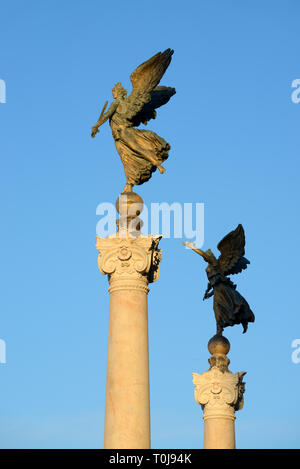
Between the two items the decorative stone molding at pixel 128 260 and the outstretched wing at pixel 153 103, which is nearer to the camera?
the decorative stone molding at pixel 128 260

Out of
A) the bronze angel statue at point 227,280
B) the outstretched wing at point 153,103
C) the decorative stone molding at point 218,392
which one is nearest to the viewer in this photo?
the outstretched wing at point 153,103

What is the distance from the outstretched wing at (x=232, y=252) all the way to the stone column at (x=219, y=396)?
3.02 m

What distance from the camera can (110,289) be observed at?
24.8 m

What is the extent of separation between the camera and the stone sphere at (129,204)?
2531 centimetres

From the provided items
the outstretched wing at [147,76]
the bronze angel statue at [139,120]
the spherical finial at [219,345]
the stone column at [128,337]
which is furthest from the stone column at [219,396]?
the outstretched wing at [147,76]

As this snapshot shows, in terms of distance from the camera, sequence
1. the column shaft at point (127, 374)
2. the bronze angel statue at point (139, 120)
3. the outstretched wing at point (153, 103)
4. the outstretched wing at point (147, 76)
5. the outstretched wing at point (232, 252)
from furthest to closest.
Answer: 1. the outstretched wing at point (232, 252)
2. the outstretched wing at point (153, 103)
3. the outstretched wing at point (147, 76)
4. the bronze angel statue at point (139, 120)
5. the column shaft at point (127, 374)

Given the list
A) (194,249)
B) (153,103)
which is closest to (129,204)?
(153,103)

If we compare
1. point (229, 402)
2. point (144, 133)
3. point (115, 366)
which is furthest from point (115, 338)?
point (229, 402)

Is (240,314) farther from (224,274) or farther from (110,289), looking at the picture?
(110,289)

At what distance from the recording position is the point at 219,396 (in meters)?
34.9

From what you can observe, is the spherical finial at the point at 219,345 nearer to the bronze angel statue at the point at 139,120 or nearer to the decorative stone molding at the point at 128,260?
the bronze angel statue at the point at 139,120

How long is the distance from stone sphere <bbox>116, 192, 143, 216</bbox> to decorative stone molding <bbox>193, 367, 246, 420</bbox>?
1154 centimetres
